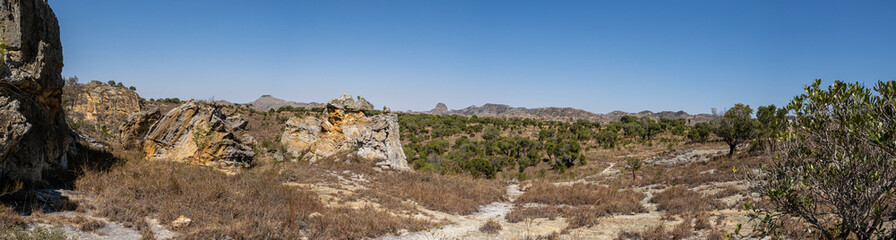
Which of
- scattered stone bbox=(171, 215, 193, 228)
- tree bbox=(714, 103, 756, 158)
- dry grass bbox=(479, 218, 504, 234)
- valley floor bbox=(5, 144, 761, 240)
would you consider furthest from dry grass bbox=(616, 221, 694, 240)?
tree bbox=(714, 103, 756, 158)

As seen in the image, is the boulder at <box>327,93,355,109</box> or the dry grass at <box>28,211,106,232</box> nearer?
the dry grass at <box>28,211,106,232</box>

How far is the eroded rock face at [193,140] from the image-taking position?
1300 cm

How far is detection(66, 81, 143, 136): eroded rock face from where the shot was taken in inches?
851

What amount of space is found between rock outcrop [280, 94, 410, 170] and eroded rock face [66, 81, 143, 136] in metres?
9.93

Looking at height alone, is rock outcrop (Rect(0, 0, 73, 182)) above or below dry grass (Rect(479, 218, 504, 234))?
above

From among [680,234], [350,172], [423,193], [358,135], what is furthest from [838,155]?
[358,135]

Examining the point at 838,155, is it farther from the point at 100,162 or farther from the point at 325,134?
the point at 325,134

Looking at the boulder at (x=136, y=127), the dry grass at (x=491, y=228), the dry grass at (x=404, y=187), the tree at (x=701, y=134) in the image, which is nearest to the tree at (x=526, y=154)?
the tree at (x=701, y=134)

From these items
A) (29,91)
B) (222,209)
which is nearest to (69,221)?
(222,209)

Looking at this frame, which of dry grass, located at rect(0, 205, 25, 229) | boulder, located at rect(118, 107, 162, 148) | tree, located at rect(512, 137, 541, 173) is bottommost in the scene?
tree, located at rect(512, 137, 541, 173)

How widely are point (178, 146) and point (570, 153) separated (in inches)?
969

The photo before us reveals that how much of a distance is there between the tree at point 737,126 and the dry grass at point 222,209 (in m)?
22.1

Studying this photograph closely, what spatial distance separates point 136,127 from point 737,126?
30443 mm

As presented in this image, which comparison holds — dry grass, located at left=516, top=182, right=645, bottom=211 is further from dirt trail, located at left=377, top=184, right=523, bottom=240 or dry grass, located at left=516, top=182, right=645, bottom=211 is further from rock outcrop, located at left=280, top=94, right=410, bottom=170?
rock outcrop, located at left=280, top=94, right=410, bottom=170
